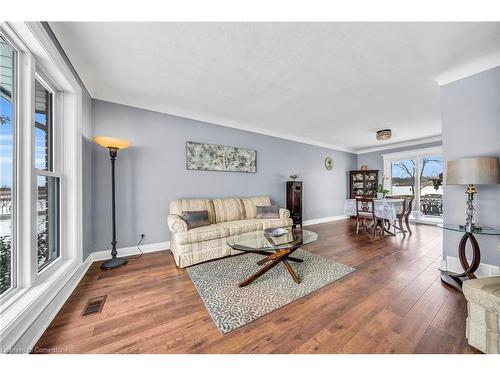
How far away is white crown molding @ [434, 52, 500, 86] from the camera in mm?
1843

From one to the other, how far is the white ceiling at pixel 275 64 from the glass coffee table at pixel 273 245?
6.60ft

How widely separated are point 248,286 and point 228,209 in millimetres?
1695

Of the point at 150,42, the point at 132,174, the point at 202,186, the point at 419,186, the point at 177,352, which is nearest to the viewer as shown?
the point at 177,352

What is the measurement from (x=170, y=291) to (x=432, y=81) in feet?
13.0

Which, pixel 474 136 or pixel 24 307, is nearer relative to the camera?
pixel 24 307

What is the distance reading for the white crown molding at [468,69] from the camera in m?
1.84

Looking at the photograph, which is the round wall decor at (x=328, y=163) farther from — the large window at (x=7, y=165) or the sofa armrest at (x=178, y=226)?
the large window at (x=7, y=165)

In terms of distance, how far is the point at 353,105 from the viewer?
299cm

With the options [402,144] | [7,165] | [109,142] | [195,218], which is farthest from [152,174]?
[402,144]

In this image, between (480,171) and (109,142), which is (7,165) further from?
(480,171)

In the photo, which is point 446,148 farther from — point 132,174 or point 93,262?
point 93,262

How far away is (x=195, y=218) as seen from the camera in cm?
275

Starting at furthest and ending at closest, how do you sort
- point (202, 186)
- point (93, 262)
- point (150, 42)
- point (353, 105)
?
point (202, 186) → point (353, 105) → point (93, 262) → point (150, 42)
